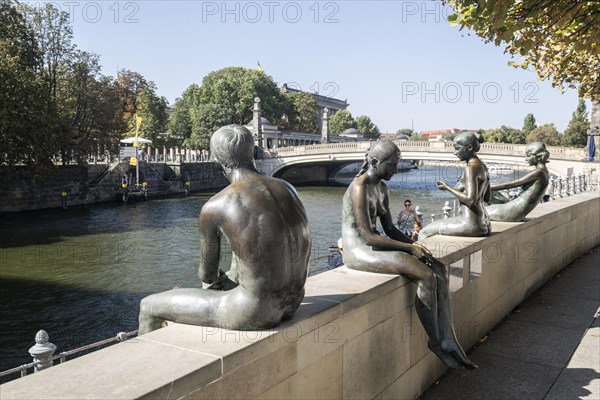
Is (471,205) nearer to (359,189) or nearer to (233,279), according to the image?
(359,189)

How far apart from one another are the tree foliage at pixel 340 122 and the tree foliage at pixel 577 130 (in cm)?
3972

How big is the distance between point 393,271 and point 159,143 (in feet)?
191

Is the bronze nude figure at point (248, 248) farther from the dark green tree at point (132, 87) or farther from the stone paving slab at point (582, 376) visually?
the dark green tree at point (132, 87)

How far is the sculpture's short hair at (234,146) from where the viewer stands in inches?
110

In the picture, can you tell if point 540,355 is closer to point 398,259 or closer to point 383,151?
point 398,259

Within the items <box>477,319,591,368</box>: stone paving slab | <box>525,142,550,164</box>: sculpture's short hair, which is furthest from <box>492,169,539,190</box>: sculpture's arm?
<box>477,319,591,368</box>: stone paving slab

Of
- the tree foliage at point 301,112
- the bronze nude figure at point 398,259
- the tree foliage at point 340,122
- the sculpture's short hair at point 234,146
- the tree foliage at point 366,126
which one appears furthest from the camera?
the tree foliage at point 366,126

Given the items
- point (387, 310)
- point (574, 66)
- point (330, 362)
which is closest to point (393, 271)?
point (387, 310)

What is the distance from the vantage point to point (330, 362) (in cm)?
307

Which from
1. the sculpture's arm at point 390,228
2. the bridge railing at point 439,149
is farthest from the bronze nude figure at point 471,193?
the bridge railing at point 439,149

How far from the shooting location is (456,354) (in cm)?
374

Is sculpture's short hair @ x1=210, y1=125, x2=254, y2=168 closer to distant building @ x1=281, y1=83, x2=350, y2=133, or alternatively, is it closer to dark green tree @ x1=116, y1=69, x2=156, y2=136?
dark green tree @ x1=116, y1=69, x2=156, y2=136

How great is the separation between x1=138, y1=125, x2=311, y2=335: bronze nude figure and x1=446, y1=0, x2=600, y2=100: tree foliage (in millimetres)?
2984

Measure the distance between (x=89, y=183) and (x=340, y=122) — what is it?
251 ft
